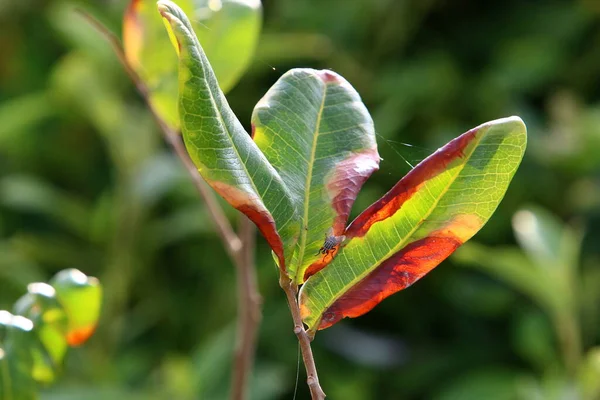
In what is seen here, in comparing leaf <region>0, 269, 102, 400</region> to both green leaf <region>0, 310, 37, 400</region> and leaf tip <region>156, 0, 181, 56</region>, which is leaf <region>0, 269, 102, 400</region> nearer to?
green leaf <region>0, 310, 37, 400</region>

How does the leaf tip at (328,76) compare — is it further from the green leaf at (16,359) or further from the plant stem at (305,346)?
the green leaf at (16,359)

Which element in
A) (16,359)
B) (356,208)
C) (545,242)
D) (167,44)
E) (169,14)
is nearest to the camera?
(169,14)

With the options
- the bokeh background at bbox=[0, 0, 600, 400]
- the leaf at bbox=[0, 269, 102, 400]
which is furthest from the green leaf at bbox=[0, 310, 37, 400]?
the bokeh background at bbox=[0, 0, 600, 400]

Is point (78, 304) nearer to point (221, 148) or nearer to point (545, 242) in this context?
point (221, 148)

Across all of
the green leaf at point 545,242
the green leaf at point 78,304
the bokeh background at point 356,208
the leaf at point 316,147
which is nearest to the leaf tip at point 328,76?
the leaf at point 316,147

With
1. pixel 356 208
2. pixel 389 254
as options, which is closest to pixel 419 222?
pixel 389 254

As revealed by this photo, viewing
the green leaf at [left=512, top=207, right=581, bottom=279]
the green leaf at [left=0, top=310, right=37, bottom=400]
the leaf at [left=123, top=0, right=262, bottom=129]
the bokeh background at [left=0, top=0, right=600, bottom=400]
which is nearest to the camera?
the green leaf at [left=0, top=310, right=37, bottom=400]
